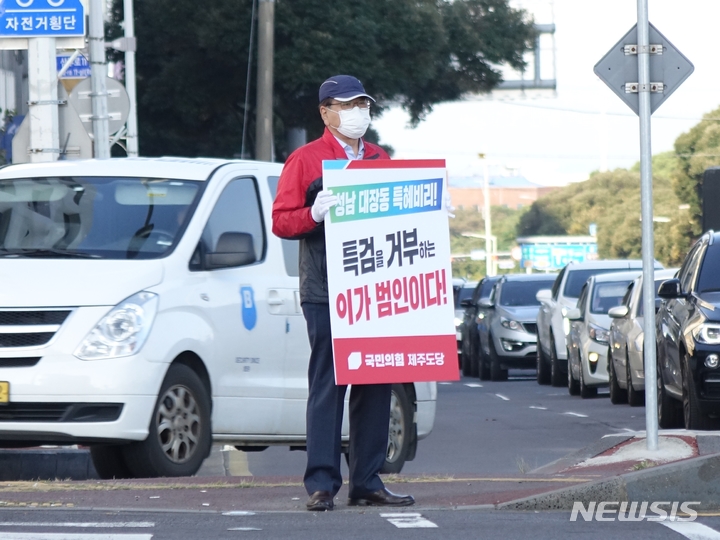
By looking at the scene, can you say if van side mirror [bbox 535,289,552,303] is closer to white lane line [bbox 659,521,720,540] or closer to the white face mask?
the white face mask

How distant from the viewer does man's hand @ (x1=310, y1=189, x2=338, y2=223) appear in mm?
7234

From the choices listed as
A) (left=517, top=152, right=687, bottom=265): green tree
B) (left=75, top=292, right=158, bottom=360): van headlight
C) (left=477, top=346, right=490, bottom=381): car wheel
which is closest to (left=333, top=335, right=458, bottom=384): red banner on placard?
(left=75, top=292, right=158, bottom=360): van headlight

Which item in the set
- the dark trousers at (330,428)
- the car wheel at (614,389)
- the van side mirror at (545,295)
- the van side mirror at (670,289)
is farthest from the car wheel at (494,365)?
the dark trousers at (330,428)

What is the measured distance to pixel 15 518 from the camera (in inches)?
276

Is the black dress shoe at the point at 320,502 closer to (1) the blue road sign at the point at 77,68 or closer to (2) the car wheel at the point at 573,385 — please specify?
(2) the car wheel at the point at 573,385

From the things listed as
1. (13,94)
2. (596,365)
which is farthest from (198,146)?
(596,365)

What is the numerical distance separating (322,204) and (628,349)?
10.7m

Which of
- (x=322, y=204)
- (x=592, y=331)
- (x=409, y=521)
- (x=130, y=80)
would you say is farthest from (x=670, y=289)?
(x=130, y=80)

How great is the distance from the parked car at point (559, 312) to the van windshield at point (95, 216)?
544 inches

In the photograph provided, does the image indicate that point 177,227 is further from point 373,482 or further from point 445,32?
point 445,32

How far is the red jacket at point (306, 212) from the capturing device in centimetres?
733

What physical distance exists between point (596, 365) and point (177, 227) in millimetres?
11588

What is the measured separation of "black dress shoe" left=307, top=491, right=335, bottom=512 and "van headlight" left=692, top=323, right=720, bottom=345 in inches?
229

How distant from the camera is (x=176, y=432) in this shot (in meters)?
9.07
